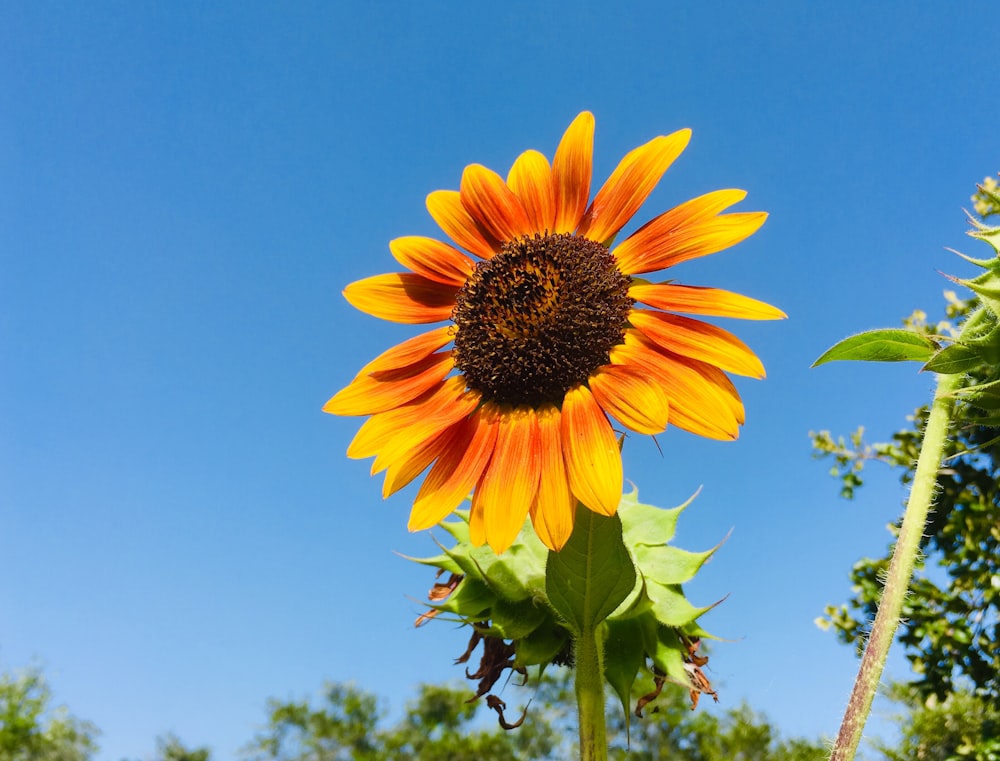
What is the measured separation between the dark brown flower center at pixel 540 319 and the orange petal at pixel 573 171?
78 mm

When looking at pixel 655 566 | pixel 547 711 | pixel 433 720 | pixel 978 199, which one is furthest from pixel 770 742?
pixel 655 566

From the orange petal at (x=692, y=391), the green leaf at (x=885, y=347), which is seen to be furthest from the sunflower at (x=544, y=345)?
the green leaf at (x=885, y=347)

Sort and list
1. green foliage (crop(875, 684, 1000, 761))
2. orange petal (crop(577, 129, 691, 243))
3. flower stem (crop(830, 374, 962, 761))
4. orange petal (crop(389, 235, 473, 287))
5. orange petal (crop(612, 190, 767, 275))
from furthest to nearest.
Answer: green foliage (crop(875, 684, 1000, 761)) → orange petal (crop(389, 235, 473, 287)) → orange petal (crop(577, 129, 691, 243)) → orange petal (crop(612, 190, 767, 275)) → flower stem (crop(830, 374, 962, 761))

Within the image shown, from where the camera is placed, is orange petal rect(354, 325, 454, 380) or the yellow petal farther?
orange petal rect(354, 325, 454, 380)

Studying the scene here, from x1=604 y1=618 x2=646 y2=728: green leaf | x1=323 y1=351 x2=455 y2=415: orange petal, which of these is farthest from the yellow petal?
x1=604 y1=618 x2=646 y2=728: green leaf

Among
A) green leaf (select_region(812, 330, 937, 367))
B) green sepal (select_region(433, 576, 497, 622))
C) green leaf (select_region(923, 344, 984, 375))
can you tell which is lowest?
green sepal (select_region(433, 576, 497, 622))

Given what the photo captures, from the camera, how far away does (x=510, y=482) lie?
1.60 metres

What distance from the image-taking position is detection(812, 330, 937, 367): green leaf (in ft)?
5.45

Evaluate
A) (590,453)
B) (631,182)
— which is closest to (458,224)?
(631,182)

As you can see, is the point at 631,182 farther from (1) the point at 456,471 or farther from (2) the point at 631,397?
(1) the point at 456,471

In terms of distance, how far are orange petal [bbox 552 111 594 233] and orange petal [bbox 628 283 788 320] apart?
28 centimetres

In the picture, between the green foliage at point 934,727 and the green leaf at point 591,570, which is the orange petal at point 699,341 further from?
the green foliage at point 934,727

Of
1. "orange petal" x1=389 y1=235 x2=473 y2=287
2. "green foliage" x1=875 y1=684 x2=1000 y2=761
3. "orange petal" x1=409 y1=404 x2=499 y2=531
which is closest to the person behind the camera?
"orange petal" x1=409 y1=404 x2=499 y2=531

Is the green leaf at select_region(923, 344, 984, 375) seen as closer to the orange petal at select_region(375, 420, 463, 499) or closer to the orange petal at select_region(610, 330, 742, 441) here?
the orange petal at select_region(610, 330, 742, 441)
